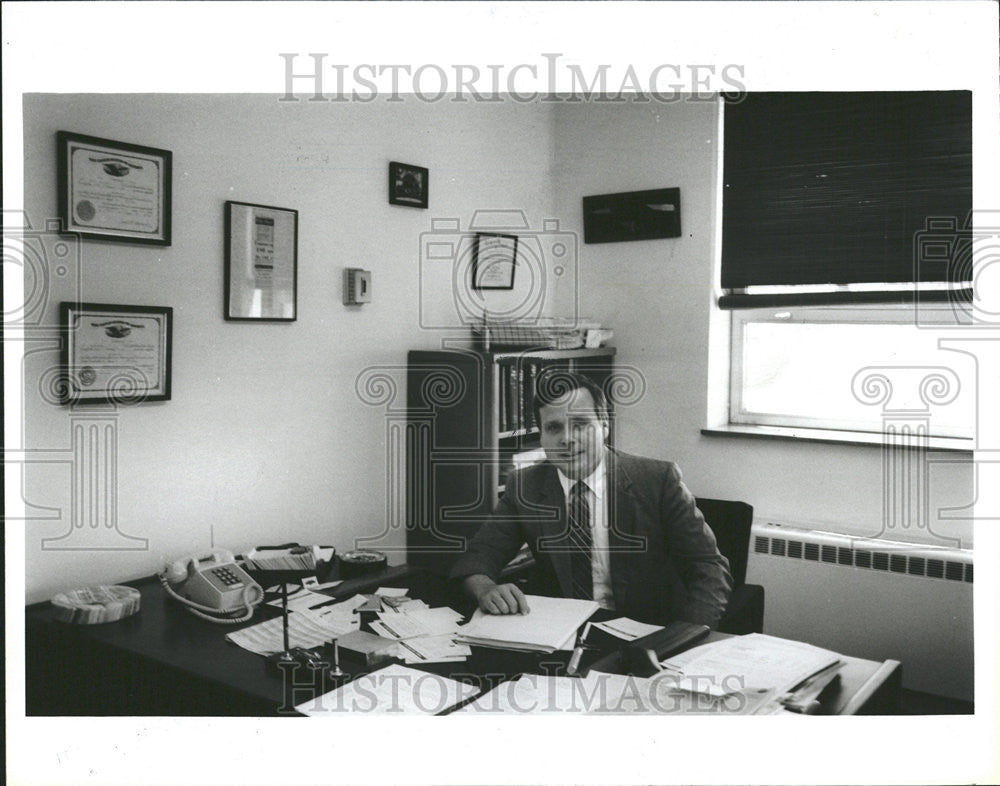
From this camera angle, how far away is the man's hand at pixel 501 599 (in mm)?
1695

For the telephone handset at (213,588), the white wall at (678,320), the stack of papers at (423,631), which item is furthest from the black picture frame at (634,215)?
the telephone handset at (213,588)

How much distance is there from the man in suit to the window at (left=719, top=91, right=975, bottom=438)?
31 centimetres

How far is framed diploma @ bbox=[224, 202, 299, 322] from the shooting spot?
1.88 metres

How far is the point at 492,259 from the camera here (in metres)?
1.83

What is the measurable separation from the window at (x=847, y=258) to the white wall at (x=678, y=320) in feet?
0.23

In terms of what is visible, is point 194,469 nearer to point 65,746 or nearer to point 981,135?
point 65,746

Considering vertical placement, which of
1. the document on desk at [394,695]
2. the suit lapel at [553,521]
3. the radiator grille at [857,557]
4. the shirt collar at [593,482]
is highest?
the shirt collar at [593,482]

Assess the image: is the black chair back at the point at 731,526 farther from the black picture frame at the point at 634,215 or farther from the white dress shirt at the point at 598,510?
the black picture frame at the point at 634,215

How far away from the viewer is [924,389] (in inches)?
67.9

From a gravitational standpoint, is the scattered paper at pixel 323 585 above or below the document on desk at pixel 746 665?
above

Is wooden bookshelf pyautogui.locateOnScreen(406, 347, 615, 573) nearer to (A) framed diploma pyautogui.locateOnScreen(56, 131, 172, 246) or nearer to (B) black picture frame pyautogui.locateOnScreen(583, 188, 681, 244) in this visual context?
(B) black picture frame pyautogui.locateOnScreen(583, 188, 681, 244)

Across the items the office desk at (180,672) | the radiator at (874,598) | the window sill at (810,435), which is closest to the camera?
the office desk at (180,672)

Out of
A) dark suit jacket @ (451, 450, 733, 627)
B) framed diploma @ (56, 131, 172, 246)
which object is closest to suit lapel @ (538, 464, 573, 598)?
dark suit jacket @ (451, 450, 733, 627)

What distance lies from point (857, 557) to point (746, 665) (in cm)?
54
